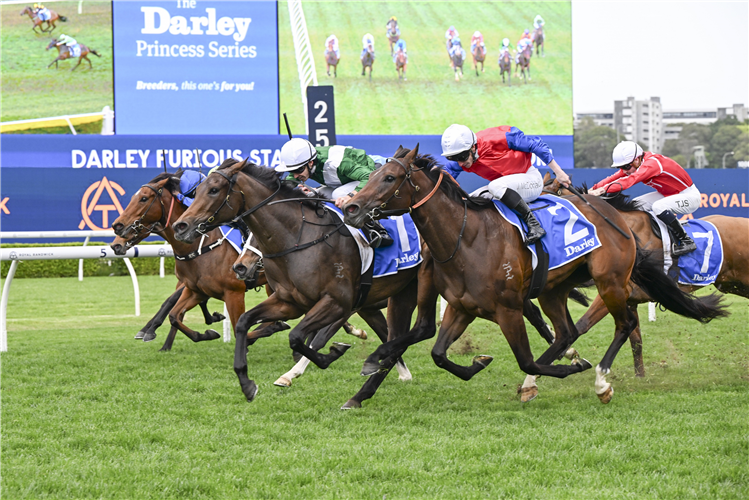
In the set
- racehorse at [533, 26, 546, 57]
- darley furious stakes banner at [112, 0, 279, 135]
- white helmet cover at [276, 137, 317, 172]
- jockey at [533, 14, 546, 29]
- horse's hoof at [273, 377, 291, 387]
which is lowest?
horse's hoof at [273, 377, 291, 387]

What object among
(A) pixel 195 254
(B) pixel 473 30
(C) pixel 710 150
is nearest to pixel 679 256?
(A) pixel 195 254

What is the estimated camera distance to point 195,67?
18.1 meters

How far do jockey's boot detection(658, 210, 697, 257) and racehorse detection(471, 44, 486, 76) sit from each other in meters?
15.5

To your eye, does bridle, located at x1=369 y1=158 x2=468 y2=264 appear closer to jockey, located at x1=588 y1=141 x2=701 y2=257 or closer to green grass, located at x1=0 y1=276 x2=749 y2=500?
green grass, located at x1=0 y1=276 x2=749 y2=500

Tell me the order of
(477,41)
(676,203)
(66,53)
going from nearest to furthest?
1. (676,203)
2. (66,53)
3. (477,41)

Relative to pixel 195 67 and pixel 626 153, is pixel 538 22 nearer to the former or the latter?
pixel 195 67

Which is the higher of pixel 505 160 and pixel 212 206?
pixel 505 160

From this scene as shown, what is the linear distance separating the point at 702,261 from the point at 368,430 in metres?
2.92

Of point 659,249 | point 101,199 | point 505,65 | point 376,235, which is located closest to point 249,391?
point 376,235

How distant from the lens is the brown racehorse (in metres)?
5.51

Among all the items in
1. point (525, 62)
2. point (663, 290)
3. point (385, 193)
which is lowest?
point (663, 290)

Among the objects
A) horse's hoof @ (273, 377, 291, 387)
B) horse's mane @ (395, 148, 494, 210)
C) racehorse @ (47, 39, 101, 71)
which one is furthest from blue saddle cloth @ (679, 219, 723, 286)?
racehorse @ (47, 39, 101, 71)

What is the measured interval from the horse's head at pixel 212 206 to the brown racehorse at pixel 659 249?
2.51m

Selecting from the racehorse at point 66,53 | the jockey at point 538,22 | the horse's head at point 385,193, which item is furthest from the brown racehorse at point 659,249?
the jockey at point 538,22
